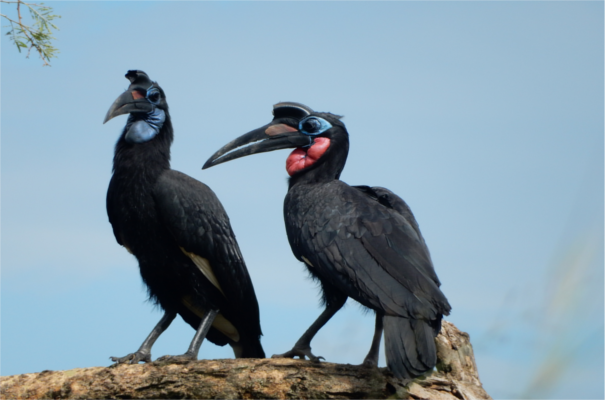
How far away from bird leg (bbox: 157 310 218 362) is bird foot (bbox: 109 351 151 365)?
522 millimetres

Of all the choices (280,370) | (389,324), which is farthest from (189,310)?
(389,324)

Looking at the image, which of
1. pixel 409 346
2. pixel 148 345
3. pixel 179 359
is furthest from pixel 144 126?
pixel 409 346

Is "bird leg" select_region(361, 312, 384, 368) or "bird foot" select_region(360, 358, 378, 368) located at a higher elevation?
"bird leg" select_region(361, 312, 384, 368)

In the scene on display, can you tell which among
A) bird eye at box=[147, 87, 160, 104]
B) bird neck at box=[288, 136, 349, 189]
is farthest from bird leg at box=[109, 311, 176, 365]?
bird eye at box=[147, 87, 160, 104]

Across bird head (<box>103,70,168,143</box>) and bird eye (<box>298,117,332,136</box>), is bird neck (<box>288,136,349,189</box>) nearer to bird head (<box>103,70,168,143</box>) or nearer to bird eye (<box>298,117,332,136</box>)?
bird eye (<box>298,117,332,136</box>)

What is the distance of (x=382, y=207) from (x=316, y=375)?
5.08 feet

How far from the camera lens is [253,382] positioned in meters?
5.78

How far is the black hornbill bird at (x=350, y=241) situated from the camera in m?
5.26

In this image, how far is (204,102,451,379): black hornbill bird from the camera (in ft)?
17.3

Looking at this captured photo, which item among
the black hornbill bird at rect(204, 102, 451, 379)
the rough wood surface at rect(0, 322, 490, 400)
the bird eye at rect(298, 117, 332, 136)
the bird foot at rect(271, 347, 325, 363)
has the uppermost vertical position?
the bird eye at rect(298, 117, 332, 136)

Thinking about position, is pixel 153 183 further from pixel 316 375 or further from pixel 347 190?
pixel 316 375

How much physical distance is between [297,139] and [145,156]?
4.99 ft

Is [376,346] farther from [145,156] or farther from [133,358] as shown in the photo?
[145,156]

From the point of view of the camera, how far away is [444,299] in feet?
17.8
